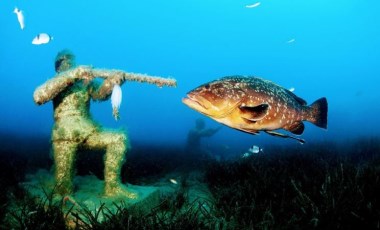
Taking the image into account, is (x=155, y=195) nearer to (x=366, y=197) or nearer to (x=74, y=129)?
(x=74, y=129)

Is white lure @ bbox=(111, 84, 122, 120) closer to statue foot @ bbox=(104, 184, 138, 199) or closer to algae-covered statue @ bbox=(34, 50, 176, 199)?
algae-covered statue @ bbox=(34, 50, 176, 199)

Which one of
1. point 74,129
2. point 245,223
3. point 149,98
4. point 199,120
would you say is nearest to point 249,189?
point 245,223

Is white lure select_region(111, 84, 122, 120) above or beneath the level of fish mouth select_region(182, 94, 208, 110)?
above

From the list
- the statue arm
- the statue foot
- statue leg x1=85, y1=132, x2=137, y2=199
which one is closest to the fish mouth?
the statue arm

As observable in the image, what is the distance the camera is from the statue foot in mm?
5879

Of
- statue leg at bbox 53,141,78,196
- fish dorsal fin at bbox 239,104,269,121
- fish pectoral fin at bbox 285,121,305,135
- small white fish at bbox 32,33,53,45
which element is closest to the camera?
fish dorsal fin at bbox 239,104,269,121

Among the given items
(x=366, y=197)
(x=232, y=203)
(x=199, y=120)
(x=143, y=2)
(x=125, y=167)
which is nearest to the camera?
(x=366, y=197)

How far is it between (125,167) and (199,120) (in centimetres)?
1226

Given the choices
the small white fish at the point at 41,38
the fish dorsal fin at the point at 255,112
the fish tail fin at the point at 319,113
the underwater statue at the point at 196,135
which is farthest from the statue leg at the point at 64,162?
the underwater statue at the point at 196,135

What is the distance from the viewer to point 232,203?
5824mm

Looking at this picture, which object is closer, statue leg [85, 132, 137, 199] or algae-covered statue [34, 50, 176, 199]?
algae-covered statue [34, 50, 176, 199]

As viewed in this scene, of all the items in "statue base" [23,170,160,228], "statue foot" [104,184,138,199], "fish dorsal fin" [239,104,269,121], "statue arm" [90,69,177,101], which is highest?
"statue arm" [90,69,177,101]

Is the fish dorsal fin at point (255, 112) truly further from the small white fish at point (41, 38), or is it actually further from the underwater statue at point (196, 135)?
the underwater statue at point (196, 135)

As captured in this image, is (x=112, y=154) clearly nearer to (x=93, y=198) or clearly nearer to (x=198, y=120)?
(x=93, y=198)
